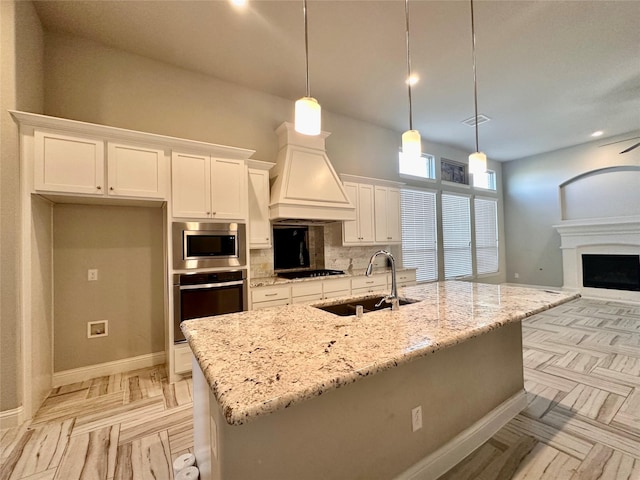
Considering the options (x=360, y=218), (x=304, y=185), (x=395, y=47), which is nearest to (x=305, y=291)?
(x=304, y=185)

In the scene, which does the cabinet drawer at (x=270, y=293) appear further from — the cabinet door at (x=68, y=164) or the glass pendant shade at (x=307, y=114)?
the glass pendant shade at (x=307, y=114)

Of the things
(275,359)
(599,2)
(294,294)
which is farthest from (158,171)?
(599,2)

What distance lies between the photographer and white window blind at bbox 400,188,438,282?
544 cm

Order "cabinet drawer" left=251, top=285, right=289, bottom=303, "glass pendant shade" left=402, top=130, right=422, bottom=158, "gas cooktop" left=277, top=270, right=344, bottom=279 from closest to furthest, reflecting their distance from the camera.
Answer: "glass pendant shade" left=402, top=130, right=422, bottom=158 → "cabinet drawer" left=251, top=285, right=289, bottom=303 → "gas cooktop" left=277, top=270, right=344, bottom=279

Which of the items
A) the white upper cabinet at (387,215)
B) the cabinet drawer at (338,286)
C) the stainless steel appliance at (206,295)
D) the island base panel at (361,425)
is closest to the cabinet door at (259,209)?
the stainless steel appliance at (206,295)

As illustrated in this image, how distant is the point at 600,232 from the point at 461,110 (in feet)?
13.7

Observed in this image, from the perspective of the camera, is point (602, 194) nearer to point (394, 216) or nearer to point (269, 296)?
point (394, 216)

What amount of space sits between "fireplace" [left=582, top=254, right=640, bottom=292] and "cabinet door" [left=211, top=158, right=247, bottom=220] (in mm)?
7234

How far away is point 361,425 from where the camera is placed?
1.33 meters

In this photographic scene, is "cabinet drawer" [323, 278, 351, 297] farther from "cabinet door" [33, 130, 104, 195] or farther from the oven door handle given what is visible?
"cabinet door" [33, 130, 104, 195]

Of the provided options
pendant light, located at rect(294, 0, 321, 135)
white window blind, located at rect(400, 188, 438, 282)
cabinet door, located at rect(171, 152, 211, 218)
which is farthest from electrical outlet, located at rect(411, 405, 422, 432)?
white window blind, located at rect(400, 188, 438, 282)

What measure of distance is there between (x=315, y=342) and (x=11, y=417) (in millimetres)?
2529

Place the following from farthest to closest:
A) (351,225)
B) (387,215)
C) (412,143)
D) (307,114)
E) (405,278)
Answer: (387,215) < (405,278) < (351,225) < (412,143) < (307,114)

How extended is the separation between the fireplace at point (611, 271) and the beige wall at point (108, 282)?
804 centimetres
